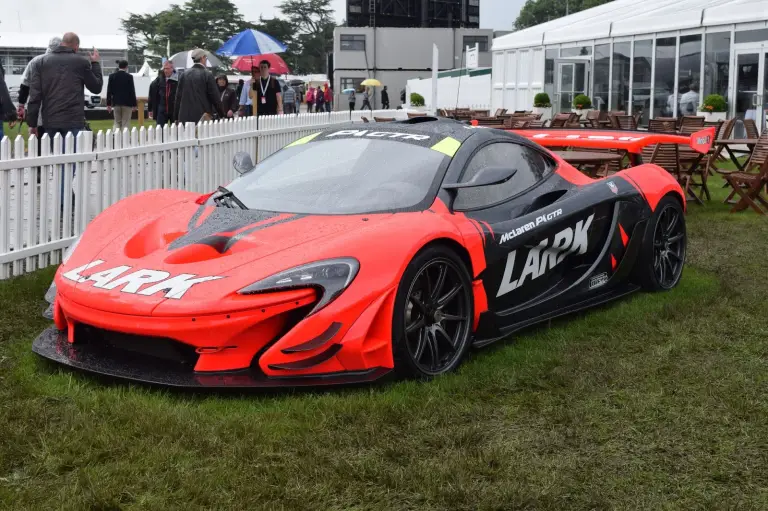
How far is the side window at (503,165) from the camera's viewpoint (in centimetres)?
526

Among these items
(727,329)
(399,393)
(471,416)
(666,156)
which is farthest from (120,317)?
(666,156)

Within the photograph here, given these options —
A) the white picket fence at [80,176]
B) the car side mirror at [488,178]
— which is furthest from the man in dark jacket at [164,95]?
the car side mirror at [488,178]

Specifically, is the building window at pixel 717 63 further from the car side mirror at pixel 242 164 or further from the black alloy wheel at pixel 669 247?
the car side mirror at pixel 242 164

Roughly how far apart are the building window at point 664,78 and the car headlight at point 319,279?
20.4 m

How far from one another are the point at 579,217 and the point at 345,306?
2.08 m

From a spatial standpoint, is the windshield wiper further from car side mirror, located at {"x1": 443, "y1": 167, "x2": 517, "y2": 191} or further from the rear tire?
the rear tire

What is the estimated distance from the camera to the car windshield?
5.08 meters

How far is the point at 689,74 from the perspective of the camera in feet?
74.5

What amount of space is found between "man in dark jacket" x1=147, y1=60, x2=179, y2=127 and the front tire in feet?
36.8

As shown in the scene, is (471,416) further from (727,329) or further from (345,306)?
(727,329)

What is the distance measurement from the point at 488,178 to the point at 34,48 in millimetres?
52284

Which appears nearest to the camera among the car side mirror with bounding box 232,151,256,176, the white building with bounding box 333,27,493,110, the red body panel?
the red body panel

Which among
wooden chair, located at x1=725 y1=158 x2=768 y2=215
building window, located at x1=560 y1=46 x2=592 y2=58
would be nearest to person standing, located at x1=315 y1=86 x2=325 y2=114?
building window, located at x1=560 y1=46 x2=592 y2=58

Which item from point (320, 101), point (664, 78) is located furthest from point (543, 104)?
point (320, 101)
